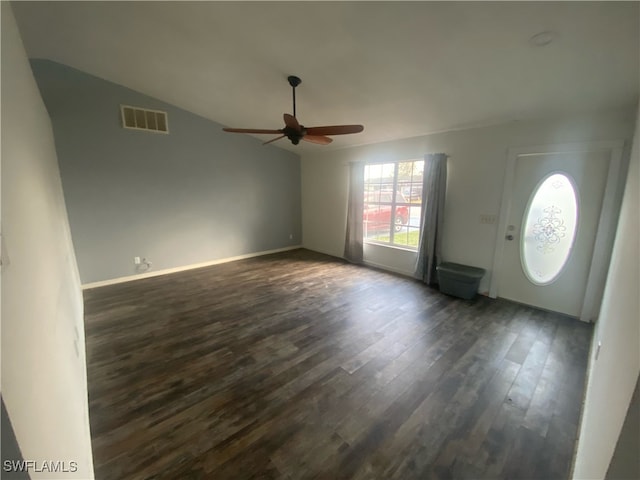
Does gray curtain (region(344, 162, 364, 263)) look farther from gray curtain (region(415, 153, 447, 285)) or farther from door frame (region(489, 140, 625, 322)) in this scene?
door frame (region(489, 140, 625, 322))

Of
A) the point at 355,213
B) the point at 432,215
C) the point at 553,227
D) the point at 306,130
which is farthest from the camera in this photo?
the point at 355,213

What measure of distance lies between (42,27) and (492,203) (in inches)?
217

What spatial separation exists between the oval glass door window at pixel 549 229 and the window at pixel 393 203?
4.78 ft

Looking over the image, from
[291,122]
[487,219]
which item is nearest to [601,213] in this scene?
[487,219]

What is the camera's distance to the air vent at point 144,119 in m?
3.95

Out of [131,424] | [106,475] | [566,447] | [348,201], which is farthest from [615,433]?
[348,201]

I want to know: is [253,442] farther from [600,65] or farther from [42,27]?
[42,27]

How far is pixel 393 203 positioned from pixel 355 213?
0.79m

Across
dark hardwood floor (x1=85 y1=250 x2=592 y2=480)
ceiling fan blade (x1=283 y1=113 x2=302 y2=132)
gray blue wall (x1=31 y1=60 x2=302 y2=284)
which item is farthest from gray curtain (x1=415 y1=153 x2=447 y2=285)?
gray blue wall (x1=31 y1=60 x2=302 y2=284)

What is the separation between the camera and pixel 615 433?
722 mm

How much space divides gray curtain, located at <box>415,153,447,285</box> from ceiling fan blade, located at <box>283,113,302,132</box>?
2.22 meters

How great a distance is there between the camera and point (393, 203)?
184 inches

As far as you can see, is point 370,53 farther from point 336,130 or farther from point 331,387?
point 331,387

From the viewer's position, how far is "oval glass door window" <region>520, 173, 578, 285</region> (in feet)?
9.65
